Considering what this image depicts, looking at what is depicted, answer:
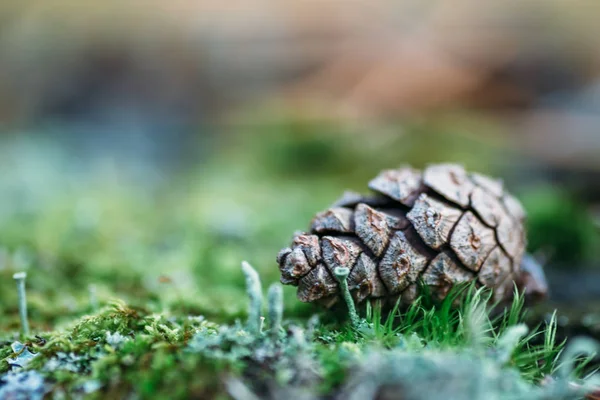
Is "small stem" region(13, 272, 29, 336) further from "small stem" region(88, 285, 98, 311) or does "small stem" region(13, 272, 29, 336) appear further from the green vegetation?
"small stem" region(88, 285, 98, 311)

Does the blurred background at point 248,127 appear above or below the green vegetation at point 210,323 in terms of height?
above

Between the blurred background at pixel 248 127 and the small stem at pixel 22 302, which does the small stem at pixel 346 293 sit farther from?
the small stem at pixel 22 302

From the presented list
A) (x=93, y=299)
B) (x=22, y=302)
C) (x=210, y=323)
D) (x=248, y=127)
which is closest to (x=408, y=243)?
(x=210, y=323)

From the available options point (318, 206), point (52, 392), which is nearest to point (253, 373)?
point (52, 392)

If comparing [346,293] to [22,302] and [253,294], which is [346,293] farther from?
[22,302]


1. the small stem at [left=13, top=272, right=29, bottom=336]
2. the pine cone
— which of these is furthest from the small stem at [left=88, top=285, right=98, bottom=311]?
the pine cone

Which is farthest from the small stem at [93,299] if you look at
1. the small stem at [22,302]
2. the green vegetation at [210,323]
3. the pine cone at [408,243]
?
the pine cone at [408,243]
